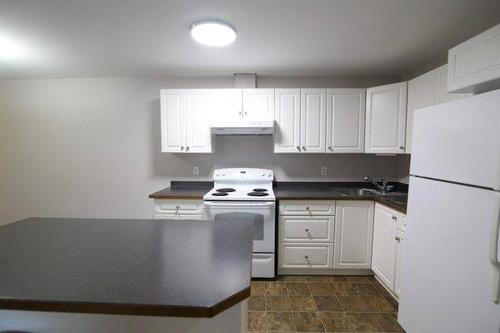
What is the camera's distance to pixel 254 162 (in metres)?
3.01

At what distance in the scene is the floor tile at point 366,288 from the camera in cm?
225

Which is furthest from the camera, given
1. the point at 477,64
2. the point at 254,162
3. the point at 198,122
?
the point at 254,162

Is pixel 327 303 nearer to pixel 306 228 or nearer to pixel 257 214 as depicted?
pixel 306 228

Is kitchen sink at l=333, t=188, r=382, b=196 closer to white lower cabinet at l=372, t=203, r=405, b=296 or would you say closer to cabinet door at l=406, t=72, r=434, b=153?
white lower cabinet at l=372, t=203, r=405, b=296

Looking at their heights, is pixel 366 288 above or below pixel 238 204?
below

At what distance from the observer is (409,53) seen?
2.23 m

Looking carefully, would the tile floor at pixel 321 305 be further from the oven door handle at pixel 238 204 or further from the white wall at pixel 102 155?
the white wall at pixel 102 155

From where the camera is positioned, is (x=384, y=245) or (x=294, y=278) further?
(x=294, y=278)

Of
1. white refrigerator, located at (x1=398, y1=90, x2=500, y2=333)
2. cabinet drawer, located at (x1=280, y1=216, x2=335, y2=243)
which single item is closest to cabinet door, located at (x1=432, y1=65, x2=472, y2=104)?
white refrigerator, located at (x1=398, y1=90, x2=500, y2=333)

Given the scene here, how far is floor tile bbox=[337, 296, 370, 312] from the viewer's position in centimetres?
202

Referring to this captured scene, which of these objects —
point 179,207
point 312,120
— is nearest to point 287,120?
point 312,120

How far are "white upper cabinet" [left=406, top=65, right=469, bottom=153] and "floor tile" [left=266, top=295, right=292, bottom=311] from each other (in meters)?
1.95

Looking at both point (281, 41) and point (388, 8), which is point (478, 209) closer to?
point (388, 8)

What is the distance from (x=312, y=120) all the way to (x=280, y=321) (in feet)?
6.75
